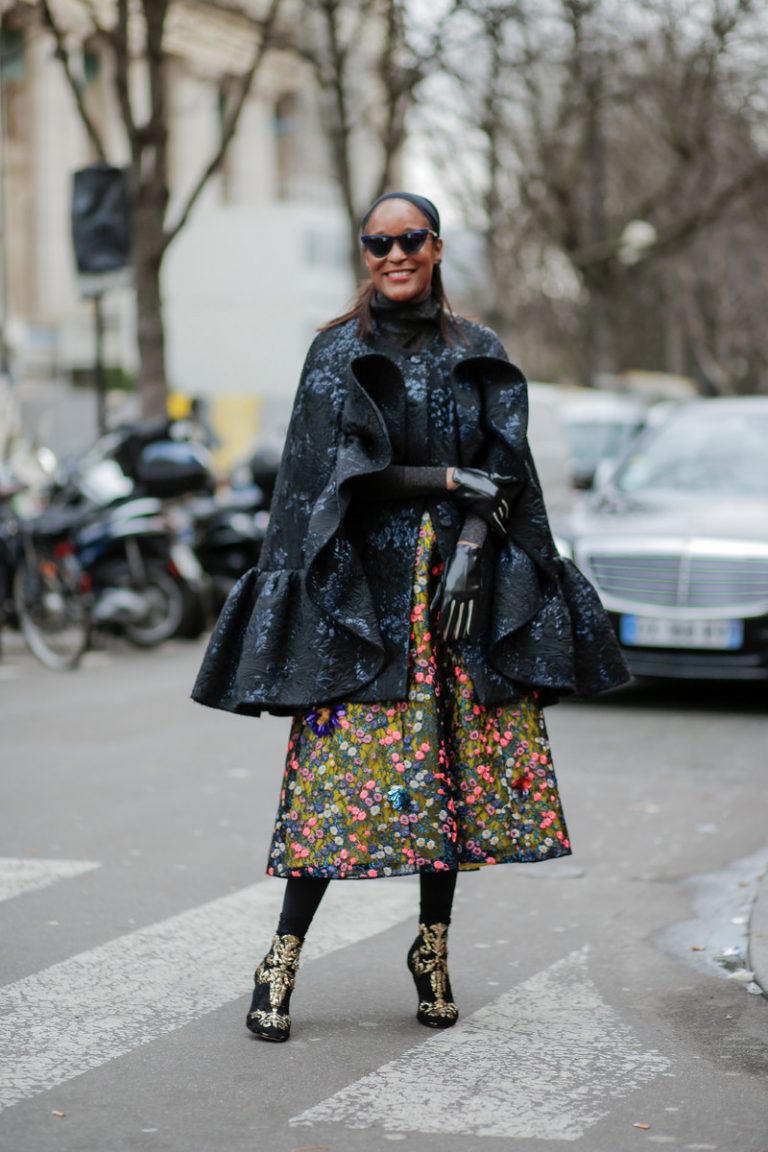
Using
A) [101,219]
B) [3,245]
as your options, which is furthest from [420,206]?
[3,245]

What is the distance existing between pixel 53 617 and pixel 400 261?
893 cm

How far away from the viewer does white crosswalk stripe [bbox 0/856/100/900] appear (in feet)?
21.2

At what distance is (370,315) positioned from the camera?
473 centimetres

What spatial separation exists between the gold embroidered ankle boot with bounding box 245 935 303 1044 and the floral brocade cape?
0.55 meters

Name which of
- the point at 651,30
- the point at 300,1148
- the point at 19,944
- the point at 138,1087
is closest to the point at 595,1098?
the point at 300,1148

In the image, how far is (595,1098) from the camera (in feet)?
13.9

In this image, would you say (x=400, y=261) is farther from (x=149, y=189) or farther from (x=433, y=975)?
(x=149, y=189)

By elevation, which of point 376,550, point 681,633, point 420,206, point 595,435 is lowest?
point 681,633

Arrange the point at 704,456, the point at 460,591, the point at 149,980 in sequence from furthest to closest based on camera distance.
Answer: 1. the point at 704,456
2. the point at 149,980
3. the point at 460,591

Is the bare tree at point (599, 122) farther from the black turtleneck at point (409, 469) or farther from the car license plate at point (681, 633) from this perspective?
the black turtleneck at point (409, 469)

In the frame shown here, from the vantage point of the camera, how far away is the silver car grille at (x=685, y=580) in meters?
10.4

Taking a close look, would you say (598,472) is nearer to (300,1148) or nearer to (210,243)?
(300,1148)

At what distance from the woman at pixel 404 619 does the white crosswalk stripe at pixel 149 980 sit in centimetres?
38

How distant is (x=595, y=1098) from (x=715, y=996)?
104cm
